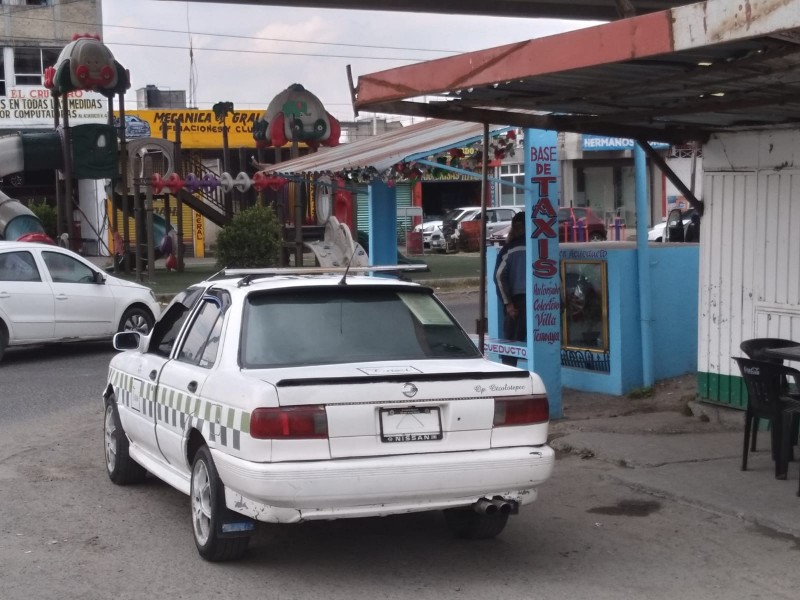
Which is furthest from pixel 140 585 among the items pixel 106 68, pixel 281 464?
pixel 106 68

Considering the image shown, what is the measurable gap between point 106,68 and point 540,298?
1933 centimetres

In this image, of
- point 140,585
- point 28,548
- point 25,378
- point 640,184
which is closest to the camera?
point 140,585

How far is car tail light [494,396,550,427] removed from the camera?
6.05m

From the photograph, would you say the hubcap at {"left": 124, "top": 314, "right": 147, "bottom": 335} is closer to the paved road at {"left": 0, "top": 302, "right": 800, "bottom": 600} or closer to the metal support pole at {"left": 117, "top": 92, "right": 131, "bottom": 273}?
the paved road at {"left": 0, "top": 302, "right": 800, "bottom": 600}

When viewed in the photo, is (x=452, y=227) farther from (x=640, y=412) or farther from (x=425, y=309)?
(x=425, y=309)

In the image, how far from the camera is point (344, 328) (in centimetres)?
648

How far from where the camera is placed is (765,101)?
314 inches

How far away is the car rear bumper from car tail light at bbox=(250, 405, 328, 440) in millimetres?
150

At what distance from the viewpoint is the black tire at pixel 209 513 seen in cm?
607

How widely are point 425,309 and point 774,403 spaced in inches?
107

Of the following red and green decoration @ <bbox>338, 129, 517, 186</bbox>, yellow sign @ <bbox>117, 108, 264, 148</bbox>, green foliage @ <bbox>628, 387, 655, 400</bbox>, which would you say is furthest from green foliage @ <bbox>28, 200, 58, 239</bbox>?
green foliage @ <bbox>628, 387, 655, 400</bbox>

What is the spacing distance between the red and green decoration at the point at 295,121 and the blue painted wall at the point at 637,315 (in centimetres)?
1519

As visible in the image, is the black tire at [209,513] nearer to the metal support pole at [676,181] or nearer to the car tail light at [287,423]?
the car tail light at [287,423]

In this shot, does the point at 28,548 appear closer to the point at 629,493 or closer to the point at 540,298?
the point at 629,493
